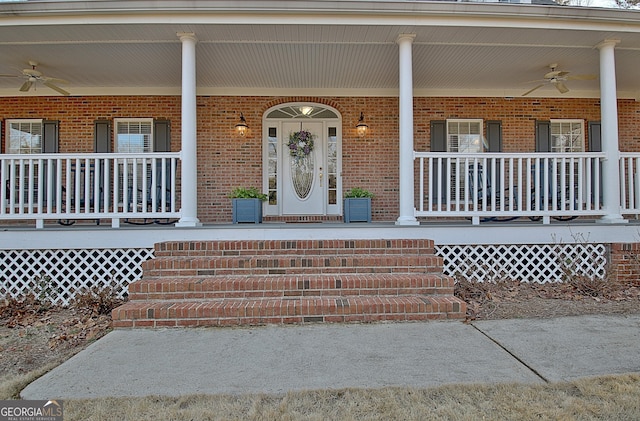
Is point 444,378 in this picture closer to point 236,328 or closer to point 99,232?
point 236,328

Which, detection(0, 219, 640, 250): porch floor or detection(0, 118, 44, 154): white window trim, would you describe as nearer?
detection(0, 219, 640, 250): porch floor

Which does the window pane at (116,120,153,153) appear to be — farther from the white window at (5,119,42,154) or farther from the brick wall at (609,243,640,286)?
the brick wall at (609,243,640,286)

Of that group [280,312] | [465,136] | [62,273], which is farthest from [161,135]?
[465,136]

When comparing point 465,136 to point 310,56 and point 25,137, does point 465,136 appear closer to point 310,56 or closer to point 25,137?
point 310,56

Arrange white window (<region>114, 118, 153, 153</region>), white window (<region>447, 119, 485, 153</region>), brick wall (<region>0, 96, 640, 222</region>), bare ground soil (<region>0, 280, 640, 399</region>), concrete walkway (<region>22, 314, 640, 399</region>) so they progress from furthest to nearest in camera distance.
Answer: white window (<region>447, 119, 485, 153</region>), white window (<region>114, 118, 153, 153</region>), brick wall (<region>0, 96, 640, 222</region>), bare ground soil (<region>0, 280, 640, 399</region>), concrete walkway (<region>22, 314, 640, 399</region>)

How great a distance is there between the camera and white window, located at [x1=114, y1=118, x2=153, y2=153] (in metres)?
7.67

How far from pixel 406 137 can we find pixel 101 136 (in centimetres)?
592

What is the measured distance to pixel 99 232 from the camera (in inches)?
188

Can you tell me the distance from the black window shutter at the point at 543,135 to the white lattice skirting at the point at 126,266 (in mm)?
3244

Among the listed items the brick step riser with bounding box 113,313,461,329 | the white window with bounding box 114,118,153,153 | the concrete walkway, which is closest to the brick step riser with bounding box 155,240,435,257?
the brick step riser with bounding box 113,313,461,329

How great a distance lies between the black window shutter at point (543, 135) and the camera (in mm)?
7758

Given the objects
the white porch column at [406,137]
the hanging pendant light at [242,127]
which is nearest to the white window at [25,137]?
the hanging pendant light at [242,127]

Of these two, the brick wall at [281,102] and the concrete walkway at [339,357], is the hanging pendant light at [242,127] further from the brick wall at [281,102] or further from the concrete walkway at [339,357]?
the concrete walkway at [339,357]

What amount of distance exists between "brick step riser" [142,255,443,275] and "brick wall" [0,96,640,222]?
3347mm
